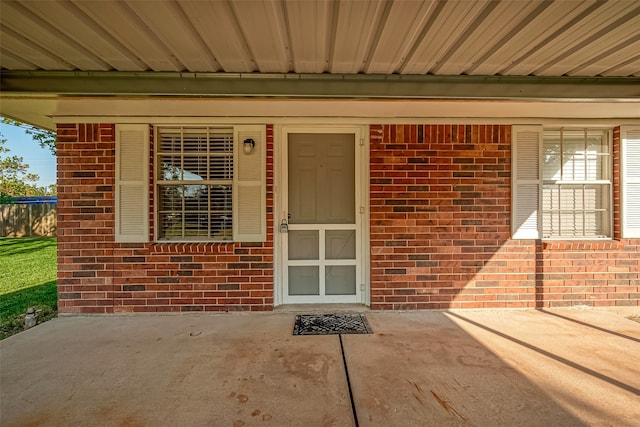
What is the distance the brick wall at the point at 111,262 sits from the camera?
11.2 ft

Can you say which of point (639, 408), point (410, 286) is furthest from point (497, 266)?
point (639, 408)

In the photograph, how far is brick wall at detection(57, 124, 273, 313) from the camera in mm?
3402

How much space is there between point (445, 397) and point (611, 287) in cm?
322

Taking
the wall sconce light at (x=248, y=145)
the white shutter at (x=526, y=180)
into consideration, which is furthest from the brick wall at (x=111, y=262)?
the white shutter at (x=526, y=180)

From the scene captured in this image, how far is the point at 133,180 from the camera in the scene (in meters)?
3.44

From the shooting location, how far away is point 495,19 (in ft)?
5.66

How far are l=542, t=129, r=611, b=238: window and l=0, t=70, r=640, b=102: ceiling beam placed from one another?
1283 mm

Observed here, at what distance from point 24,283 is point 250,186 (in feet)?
15.3

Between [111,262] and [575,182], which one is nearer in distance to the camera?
[111,262]

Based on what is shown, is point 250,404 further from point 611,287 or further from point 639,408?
point 611,287

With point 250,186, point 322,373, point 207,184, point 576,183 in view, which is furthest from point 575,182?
point 207,184

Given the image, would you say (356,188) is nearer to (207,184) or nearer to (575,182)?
(207,184)

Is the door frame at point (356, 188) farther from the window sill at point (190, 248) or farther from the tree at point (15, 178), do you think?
the tree at point (15, 178)

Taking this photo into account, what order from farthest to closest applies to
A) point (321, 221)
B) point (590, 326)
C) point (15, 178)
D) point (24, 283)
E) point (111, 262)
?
point (15, 178), point (24, 283), point (321, 221), point (111, 262), point (590, 326)
